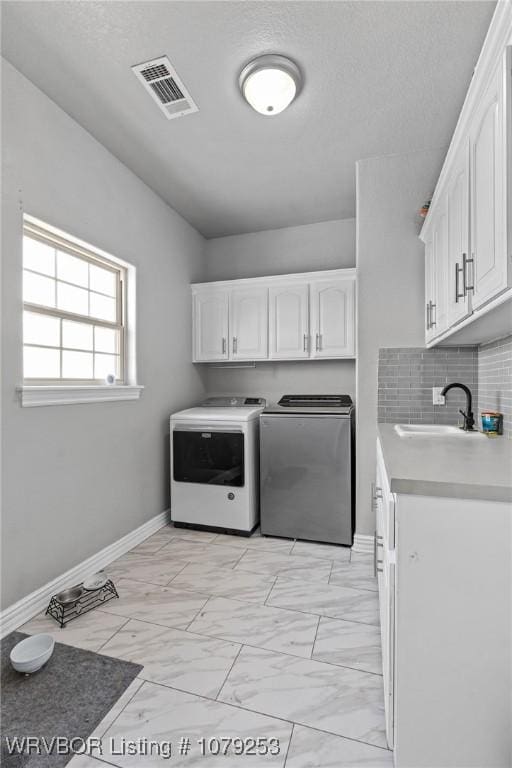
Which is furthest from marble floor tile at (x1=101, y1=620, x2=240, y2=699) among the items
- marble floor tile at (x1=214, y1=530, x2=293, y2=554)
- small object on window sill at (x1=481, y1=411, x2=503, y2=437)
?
small object on window sill at (x1=481, y1=411, x2=503, y2=437)

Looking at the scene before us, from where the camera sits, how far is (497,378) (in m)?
1.97

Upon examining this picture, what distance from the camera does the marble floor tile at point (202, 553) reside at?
2.48 m

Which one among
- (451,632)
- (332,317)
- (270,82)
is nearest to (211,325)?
(332,317)

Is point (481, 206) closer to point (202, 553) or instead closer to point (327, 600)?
point (327, 600)

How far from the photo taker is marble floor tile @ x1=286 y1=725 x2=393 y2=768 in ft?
3.81

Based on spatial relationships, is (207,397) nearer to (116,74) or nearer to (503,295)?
(116,74)

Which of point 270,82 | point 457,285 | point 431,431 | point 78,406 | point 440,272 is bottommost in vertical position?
point 431,431

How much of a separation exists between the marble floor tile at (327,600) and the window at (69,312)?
1.72m

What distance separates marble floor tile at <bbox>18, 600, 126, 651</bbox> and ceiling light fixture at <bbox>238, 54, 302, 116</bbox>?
271 centimetres

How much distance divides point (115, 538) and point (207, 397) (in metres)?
1.73

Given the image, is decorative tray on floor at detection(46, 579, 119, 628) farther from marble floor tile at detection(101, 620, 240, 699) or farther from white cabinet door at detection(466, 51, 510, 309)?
white cabinet door at detection(466, 51, 510, 309)

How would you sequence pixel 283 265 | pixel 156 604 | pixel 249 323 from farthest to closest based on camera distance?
pixel 283 265 → pixel 249 323 → pixel 156 604

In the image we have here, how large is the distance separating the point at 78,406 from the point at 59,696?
1356mm

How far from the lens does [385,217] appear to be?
2.55 meters
